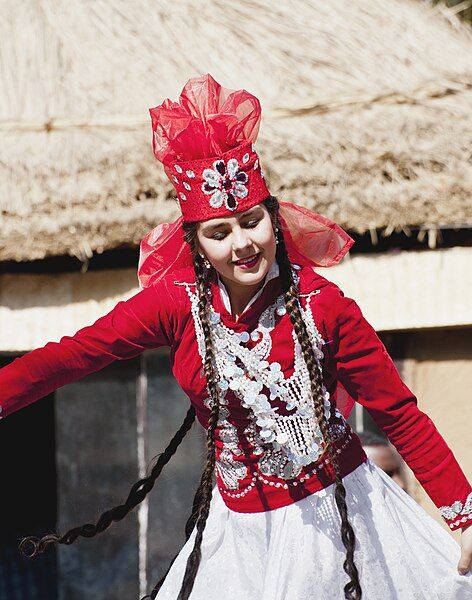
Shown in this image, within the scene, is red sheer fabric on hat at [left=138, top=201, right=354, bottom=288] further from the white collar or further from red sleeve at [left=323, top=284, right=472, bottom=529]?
red sleeve at [left=323, top=284, right=472, bottom=529]

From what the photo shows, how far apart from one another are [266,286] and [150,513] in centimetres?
206

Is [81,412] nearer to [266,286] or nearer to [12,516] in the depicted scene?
[12,516]

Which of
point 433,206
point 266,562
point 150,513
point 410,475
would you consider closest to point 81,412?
point 150,513

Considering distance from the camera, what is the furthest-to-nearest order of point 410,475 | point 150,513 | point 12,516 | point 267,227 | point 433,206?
1. point 12,516
2. point 150,513
3. point 410,475
4. point 433,206
5. point 267,227

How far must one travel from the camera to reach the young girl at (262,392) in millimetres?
2461

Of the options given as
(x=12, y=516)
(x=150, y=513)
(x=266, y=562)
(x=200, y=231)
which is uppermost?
(x=200, y=231)

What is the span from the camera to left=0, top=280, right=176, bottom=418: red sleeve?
2.46 meters

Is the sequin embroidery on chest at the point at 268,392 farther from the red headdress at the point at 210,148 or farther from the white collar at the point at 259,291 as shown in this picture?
the red headdress at the point at 210,148

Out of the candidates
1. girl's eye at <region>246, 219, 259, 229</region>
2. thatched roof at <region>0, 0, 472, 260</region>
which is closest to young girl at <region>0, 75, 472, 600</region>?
girl's eye at <region>246, 219, 259, 229</region>

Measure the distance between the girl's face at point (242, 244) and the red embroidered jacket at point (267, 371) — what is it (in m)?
0.11

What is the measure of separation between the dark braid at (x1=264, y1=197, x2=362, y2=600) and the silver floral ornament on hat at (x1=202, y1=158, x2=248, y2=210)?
0.09 meters

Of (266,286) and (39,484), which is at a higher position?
(266,286)

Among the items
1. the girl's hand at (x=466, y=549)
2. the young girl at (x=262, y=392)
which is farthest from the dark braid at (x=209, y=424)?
the girl's hand at (x=466, y=549)

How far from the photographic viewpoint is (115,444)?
4516 millimetres
